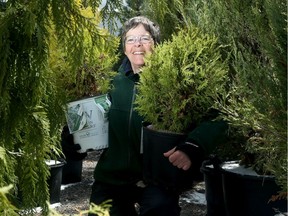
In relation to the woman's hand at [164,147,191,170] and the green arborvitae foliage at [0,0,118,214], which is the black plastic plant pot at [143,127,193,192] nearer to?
the woman's hand at [164,147,191,170]

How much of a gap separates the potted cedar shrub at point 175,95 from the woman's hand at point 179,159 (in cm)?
8

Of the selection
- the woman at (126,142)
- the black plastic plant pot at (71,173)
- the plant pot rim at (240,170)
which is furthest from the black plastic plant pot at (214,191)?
the black plastic plant pot at (71,173)

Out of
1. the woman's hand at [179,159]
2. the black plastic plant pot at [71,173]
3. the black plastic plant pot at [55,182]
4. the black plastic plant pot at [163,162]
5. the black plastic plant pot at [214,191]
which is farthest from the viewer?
the black plastic plant pot at [71,173]

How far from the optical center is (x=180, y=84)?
9.41 feet

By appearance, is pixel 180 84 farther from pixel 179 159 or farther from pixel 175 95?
pixel 179 159

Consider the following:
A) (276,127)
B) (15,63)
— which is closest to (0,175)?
(15,63)

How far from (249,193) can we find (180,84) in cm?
90

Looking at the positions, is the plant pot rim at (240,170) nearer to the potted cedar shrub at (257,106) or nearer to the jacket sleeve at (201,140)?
the potted cedar shrub at (257,106)

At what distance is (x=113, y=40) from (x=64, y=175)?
169 inches

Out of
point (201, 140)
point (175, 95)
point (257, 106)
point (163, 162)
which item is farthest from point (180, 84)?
point (257, 106)

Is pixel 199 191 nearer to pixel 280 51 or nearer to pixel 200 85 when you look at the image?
pixel 200 85

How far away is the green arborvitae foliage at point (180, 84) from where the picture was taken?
9.27 feet

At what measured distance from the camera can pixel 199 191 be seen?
18.9 ft

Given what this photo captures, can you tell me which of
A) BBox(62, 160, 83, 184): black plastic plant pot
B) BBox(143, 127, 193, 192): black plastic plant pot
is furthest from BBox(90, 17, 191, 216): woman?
BBox(62, 160, 83, 184): black plastic plant pot
